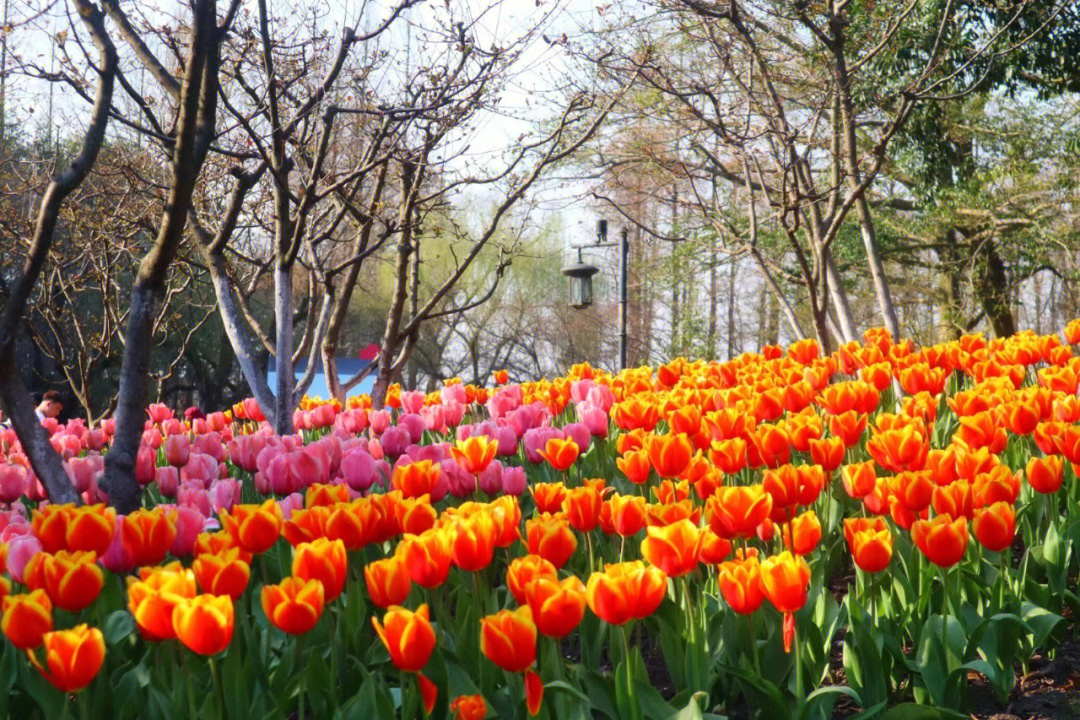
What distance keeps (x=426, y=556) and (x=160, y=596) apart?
1.63 feet

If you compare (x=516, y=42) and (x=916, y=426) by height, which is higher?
(x=516, y=42)

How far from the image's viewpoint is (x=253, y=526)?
7.28 feet

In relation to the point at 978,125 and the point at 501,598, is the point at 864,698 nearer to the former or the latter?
the point at 501,598

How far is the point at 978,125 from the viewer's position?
16.0 meters

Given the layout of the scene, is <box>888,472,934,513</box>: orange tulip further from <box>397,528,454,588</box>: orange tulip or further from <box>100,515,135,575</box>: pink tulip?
<box>100,515,135,575</box>: pink tulip

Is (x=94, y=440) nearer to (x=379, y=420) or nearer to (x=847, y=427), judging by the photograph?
(x=379, y=420)

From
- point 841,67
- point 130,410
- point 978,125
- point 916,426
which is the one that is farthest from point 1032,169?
point 130,410

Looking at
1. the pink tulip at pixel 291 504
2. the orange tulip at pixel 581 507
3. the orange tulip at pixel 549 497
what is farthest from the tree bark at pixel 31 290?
the orange tulip at pixel 581 507

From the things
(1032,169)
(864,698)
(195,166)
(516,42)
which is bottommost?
(864,698)

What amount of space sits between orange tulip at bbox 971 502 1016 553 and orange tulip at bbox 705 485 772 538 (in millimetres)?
473

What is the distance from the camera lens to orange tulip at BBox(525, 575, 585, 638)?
174 cm

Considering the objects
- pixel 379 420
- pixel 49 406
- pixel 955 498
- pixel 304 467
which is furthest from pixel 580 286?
pixel 955 498

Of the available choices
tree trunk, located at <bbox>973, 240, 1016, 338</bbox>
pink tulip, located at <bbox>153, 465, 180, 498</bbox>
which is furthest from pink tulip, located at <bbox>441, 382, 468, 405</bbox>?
tree trunk, located at <bbox>973, 240, 1016, 338</bbox>

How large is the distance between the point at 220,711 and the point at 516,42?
4128mm
